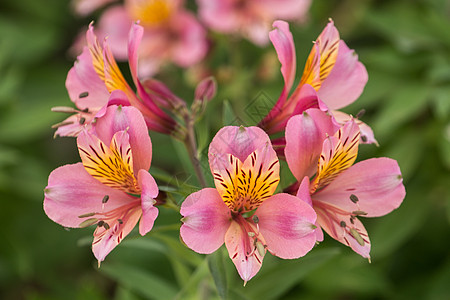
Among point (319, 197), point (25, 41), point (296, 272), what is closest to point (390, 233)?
point (296, 272)

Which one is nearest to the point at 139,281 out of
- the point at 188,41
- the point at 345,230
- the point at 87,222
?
the point at 87,222

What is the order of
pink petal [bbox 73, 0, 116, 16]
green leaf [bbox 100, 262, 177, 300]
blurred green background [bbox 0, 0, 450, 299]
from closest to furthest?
green leaf [bbox 100, 262, 177, 300] < blurred green background [bbox 0, 0, 450, 299] < pink petal [bbox 73, 0, 116, 16]

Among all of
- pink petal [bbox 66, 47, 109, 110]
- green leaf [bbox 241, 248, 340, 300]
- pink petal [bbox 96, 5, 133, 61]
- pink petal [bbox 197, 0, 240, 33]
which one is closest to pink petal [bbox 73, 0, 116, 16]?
pink petal [bbox 96, 5, 133, 61]

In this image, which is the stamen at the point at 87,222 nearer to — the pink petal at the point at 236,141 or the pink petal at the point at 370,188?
the pink petal at the point at 236,141

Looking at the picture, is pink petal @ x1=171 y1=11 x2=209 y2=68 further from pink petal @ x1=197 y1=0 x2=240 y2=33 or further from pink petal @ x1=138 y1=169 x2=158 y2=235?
pink petal @ x1=138 y1=169 x2=158 y2=235

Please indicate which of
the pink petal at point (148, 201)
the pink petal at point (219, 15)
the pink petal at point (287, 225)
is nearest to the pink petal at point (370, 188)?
the pink petal at point (287, 225)

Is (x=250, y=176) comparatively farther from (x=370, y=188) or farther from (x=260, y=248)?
(x=370, y=188)
